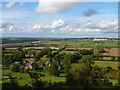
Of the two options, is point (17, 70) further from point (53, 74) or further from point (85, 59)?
point (85, 59)

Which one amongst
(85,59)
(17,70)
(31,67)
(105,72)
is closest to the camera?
(105,72)

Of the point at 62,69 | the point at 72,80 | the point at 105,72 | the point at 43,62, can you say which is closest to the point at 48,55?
the point at 43,62

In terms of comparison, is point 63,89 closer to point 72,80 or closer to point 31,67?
point 72,80

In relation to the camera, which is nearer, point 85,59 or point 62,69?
point 62,69

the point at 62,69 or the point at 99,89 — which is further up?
the point at 99,89

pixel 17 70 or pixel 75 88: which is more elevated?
pixel 75 88

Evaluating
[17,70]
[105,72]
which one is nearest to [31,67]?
[17,70]

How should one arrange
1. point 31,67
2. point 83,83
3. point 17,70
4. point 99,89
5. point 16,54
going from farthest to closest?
point 16,54 < point 31,67 < point 17,70 < point 83,83 < point 99,89

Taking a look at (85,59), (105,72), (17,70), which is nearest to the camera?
(105,72)

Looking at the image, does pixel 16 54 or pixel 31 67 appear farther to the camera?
pixel 16 54
